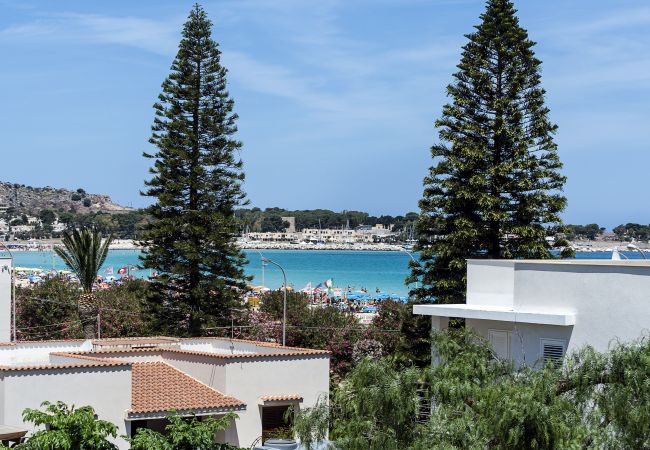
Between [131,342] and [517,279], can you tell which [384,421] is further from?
[131,342]

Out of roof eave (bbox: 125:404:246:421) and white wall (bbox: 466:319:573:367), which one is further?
roof eave (bbox: 125:404:246:421)

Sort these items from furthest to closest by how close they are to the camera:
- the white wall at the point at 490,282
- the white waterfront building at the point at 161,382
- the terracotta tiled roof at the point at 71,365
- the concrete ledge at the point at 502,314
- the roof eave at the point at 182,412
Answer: the roof eave at the point at 182,412
the white waterfront building at the point at 161,382
the terracotta tiled roof at the point at 71,365
the white wall at the point at 490,282
the concrete ledge at the point at 502,314

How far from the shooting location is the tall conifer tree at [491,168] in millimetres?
29484

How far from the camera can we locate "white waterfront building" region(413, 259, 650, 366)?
47.1ft

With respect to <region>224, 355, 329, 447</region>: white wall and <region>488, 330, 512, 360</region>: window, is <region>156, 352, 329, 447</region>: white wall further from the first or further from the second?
<region>488, 330, 512, 360</region>: window

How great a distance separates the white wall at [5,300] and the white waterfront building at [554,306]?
14195mm

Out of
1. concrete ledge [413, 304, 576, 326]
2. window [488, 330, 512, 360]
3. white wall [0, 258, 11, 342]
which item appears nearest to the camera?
concrete ledge [413, 304, 576, 326]

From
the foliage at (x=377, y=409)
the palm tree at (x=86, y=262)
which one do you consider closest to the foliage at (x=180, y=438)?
the foliage at (x=377, y=409)

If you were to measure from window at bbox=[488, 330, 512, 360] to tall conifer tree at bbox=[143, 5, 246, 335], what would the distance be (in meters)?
19.6

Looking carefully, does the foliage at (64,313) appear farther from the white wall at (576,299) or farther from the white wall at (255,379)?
the white wall at (576,299)

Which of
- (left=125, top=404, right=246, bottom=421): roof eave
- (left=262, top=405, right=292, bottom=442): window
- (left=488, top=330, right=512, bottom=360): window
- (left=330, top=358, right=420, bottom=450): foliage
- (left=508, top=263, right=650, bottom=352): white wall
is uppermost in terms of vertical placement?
(left=508, top=263, right=650, bottom=352): white wall

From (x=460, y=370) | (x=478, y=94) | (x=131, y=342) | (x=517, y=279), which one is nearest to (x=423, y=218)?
(x=478, y=94)

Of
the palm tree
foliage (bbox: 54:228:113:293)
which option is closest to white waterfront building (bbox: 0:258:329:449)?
the palm tree

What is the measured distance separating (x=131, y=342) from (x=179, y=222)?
11950mm
